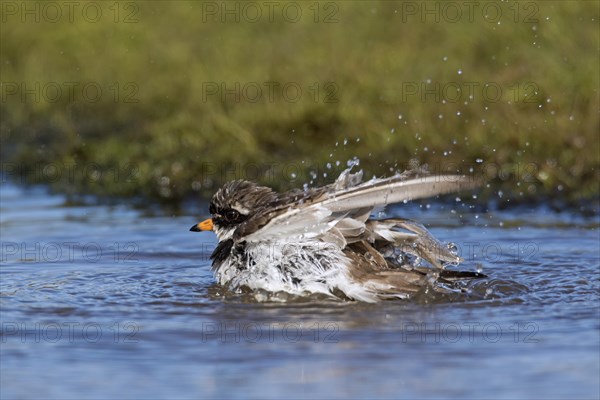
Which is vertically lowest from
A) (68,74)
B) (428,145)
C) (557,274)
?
(557,274)

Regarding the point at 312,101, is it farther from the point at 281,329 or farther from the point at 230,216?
the point at 281,329

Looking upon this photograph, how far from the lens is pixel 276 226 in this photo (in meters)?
7.38

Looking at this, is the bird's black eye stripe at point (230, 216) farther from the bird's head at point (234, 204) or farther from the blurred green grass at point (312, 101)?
the blurred green grass at point (312, 101)

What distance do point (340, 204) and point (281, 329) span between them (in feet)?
2.85

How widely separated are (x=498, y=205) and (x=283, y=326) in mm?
4388

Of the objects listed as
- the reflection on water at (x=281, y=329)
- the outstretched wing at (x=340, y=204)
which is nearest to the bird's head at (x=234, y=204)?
the reflection on water at (x=281, y=329)

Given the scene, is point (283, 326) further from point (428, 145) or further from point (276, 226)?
point (428, 145)

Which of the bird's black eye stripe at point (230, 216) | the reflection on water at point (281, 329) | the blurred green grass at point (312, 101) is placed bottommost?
the reflection on water at point (281, 329)

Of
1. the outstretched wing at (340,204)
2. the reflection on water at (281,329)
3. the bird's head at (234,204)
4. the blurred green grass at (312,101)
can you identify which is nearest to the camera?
the reflection on water at (281,329)

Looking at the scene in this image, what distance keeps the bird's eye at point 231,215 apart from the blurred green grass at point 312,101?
3074 millimetres

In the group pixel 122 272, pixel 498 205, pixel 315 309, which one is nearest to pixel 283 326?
pixel 315 309

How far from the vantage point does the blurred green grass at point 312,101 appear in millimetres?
11477

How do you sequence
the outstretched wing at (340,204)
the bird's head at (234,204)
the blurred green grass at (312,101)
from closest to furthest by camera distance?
the outstretched wing at (340,204) < the bird's head at (234,204) < the blurred green grass at (312,101)

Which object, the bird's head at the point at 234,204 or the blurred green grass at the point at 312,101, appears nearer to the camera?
the bird's head at the point at 234,204
